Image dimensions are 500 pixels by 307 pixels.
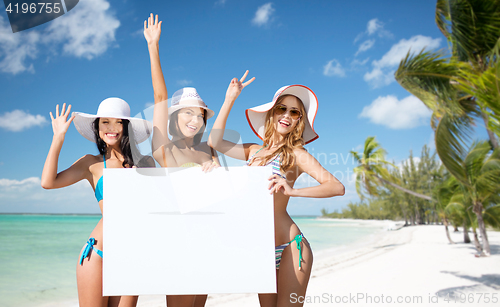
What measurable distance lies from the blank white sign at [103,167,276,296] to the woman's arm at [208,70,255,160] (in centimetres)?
50

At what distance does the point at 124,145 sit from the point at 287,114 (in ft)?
3.97

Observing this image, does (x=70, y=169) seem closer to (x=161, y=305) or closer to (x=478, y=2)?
(x=161, y=305)

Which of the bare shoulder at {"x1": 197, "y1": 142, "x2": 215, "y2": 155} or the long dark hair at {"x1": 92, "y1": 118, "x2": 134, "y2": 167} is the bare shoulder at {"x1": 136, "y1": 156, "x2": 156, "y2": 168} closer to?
the long dark hair at {"x1": 92, "y1": 118, "x2": 134, "y2": 167}

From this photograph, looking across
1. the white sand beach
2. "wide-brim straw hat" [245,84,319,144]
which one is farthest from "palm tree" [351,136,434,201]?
"wide-brim straw hat" [245,84,319,144]

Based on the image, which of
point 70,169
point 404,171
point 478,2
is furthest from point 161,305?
point 404,171

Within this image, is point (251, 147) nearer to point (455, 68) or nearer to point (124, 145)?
point (124, 145)

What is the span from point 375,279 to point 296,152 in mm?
7655

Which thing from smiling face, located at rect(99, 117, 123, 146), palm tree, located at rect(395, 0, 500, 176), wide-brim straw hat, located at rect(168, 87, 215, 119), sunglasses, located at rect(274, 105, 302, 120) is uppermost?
palm tree, located at rect(395, 0, 500, 176)

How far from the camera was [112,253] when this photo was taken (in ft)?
5.26

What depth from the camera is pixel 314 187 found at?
1848 millimetres

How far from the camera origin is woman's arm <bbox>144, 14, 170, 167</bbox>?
6.56ft

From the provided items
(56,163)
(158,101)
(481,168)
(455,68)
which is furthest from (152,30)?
(481,168)

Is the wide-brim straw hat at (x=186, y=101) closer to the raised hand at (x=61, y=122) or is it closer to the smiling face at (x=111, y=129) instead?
the smiling face at (x=111, y=129)

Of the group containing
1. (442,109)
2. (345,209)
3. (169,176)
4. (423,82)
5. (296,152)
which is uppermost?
(423,82)
